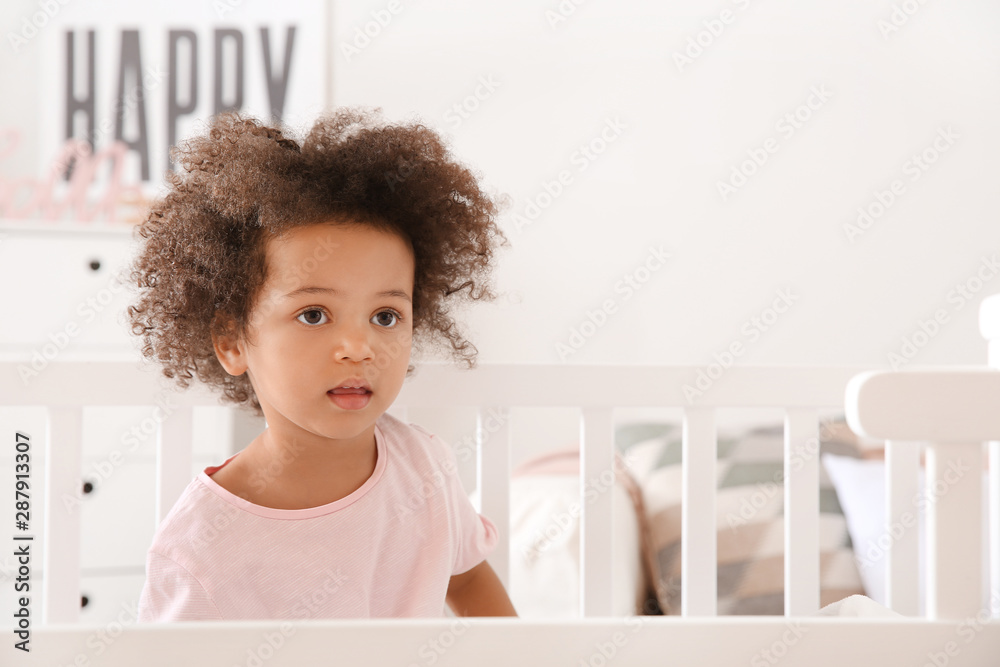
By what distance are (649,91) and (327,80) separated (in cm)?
72

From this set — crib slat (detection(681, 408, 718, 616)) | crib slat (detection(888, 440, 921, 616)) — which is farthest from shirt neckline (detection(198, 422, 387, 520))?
crib slat (detection(888, 440, 921, 616))

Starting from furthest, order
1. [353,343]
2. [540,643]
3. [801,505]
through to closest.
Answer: [801,505]
[353,343]
[540,643]

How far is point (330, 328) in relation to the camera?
62cm

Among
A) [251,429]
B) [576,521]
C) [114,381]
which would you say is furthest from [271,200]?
[251,429]

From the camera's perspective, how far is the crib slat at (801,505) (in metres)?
0.81
